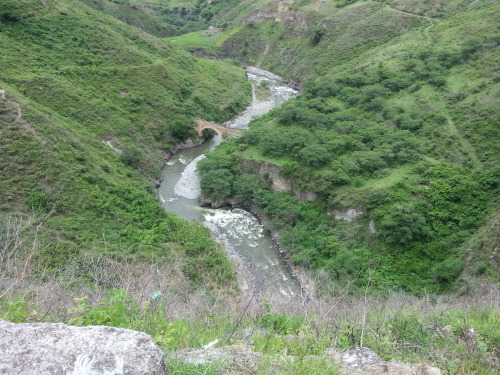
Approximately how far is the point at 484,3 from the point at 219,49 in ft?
178

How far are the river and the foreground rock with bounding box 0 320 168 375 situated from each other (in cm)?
1514

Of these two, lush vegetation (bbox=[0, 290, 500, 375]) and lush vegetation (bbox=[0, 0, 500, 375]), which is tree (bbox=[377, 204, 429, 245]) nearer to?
lush vegetation (bbox=[0, 0, 500, 375])

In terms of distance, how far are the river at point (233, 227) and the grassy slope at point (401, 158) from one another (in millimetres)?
1935

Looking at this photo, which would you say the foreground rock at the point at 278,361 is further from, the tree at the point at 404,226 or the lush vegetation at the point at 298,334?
the tree at the point at 404,226

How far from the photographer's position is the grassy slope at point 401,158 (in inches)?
1001

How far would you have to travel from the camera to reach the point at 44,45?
4606 cm

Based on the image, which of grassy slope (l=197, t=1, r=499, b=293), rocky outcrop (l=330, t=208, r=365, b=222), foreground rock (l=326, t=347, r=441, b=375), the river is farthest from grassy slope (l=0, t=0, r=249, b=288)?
rocky outcrop (l=330, t=208, r=365, b=222)

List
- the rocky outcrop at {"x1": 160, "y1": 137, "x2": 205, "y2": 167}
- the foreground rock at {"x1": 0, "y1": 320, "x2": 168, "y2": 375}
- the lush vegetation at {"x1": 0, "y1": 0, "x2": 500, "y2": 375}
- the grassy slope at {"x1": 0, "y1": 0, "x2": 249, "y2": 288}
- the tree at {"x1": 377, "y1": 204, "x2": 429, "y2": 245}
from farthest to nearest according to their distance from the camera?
the rocky outcrop at {"x1": 160, "y1": 137, "x2": 205, "y2": 167} → the tree at {"x1": 377, "y1": 204, "x2": 429, "y2": 245} → the grassy slope at {"x1": 0, "y1": 0, "x2": 249, "y2": 288} → the lush vegetation at {"x1": 0, "y1": 0, "x2": 500, "y2": 375} → the foreground rock at {"x1": 0, "y1": 320, "x2": 168, "y2": 375}

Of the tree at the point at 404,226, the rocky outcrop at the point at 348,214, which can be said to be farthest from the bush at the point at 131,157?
the tree at the point at 404,226

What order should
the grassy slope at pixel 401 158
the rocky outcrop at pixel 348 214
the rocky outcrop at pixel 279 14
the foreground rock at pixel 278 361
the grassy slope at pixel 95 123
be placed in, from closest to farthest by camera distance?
the foreground rock at pixel 278 361 < the grassy slope at pixel 95 123 < the grassy slope at pixel 401 158 < the rocky outcrop at pixel 348 214 < the rocky outcrop at pixel 279 14

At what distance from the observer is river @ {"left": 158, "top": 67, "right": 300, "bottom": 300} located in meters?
26.3

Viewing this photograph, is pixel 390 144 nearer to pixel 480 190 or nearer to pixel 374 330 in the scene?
pixel 480 190

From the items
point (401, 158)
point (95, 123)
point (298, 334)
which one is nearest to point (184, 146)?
point (95, 123)

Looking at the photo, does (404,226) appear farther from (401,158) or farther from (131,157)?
(131,157)
